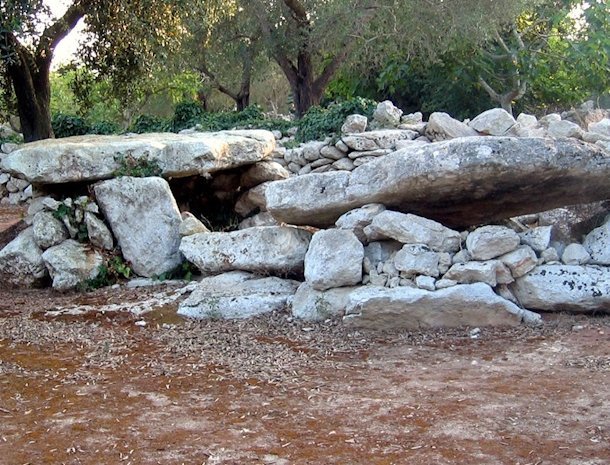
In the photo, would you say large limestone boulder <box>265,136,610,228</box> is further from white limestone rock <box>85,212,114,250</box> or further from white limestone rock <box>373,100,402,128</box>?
white limestone rock <box>373,100,402,128</box>

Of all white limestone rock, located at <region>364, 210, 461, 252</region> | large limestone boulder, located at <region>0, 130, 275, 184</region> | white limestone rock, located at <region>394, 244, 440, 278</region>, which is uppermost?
large limestone boulder, located at <region>0, 130, 275, 184</region>

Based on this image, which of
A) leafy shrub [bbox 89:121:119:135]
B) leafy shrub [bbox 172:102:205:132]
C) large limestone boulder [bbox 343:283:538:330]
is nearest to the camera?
large limestone boulder [bbox 343:283:538:330]

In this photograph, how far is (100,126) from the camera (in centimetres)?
1880

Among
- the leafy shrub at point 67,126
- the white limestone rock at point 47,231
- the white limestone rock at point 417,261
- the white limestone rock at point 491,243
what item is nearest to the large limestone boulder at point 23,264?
the white limestone rock at point 47,231

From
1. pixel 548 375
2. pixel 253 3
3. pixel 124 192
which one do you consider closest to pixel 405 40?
pixel 253 3

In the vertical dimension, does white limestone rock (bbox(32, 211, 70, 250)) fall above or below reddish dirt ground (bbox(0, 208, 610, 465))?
above

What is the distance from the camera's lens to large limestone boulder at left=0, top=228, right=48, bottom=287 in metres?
8.61

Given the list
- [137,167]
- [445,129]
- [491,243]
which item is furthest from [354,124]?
[491,243]

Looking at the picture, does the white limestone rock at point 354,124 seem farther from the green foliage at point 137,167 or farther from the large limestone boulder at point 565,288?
the large limestone boulder at point 565,288

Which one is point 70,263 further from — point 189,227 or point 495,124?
point 495,124

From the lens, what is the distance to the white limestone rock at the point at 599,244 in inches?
254

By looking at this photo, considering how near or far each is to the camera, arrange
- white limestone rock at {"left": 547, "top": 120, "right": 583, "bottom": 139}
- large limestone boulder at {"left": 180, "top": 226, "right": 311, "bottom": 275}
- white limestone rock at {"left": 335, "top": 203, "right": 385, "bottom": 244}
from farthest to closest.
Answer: white limestone rock at {"left": 547, "top": 120, "right": 583, "bottom": 139}
large limestone boulder at {"left": 180, "top": 226, "right": 311, "bottom": 275}
white limestone rock at {"left": 335, "top": 203, "right": 385, "bottom": 244}

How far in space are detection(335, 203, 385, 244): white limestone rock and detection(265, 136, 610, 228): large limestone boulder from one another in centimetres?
8

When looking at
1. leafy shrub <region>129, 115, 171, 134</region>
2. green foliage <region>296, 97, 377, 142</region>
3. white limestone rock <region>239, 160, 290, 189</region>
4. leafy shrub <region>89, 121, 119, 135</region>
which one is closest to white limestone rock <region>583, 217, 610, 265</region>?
white limestone rock <region>239, 160, 290, 189</region>
